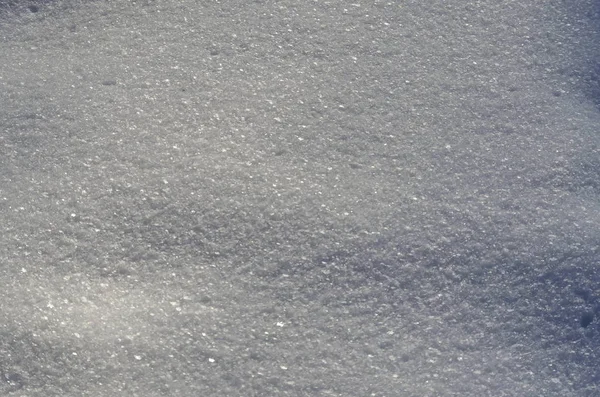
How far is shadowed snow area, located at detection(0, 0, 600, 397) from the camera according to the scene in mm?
3279

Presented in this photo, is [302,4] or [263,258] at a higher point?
[302,4]

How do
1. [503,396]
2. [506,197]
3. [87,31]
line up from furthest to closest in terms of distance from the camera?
[87,31] → [506,197] → [503,396]

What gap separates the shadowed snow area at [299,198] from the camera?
328cm

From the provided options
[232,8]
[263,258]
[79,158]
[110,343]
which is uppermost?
[232,8]

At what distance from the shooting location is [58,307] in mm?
3354

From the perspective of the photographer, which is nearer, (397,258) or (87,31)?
(397,258)

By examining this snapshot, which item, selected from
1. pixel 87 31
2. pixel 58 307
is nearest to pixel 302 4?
pixel 87 31

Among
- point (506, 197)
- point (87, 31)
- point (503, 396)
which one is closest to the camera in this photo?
point (503, 396)

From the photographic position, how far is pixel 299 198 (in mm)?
3561

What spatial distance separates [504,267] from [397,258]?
1.67 feet

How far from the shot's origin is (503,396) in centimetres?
324

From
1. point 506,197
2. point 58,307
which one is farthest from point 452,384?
point 58,307

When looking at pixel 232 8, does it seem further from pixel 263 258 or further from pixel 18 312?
pixel 18 312

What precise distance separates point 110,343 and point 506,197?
6.62ft
